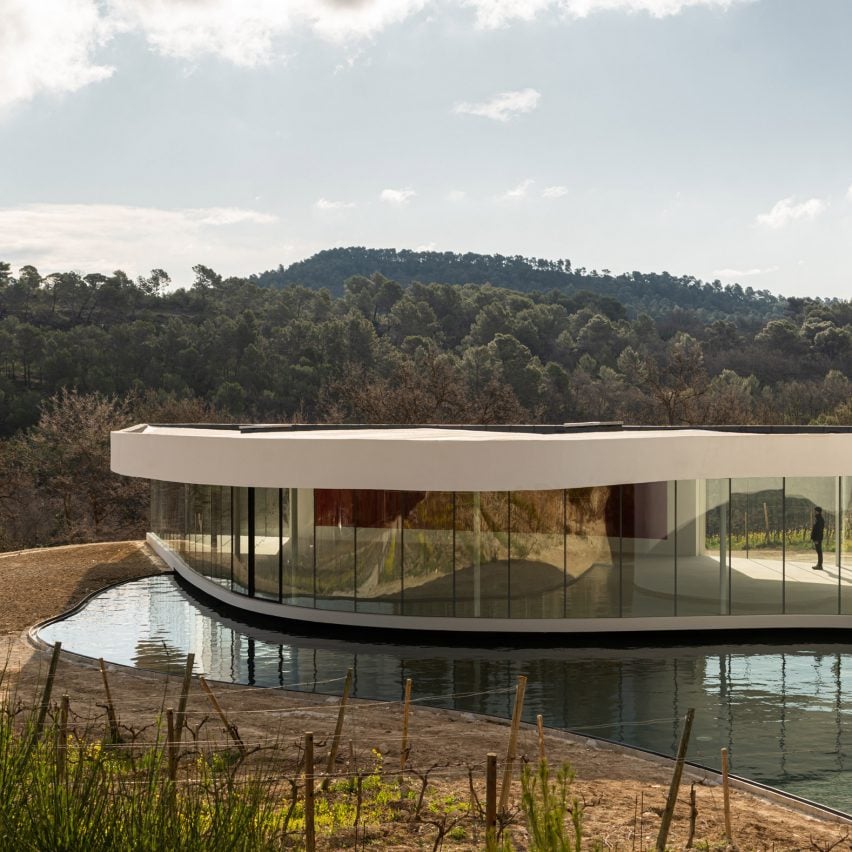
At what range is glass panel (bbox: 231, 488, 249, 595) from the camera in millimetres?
23844

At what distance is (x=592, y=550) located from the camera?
2120 centimetres

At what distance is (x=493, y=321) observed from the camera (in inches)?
3342

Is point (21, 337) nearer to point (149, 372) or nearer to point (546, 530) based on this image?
point (149, 372)

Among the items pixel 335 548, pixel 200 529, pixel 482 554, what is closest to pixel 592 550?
pixel 482 554

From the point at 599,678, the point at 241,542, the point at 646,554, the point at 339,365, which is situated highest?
the point at 339,365

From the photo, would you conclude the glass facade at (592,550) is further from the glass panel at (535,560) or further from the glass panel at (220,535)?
the glass panel at (220,535)

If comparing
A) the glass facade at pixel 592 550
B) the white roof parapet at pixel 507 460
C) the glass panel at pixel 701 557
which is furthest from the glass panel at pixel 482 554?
the glass panel at pixel 701 557

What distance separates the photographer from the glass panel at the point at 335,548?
21.8m

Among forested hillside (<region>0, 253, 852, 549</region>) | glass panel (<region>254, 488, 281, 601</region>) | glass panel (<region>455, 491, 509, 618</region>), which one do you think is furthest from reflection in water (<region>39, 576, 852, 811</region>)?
forested hillside (<region>0, 253, 852, 549</region>)

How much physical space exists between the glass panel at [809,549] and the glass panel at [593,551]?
3342 millimetres

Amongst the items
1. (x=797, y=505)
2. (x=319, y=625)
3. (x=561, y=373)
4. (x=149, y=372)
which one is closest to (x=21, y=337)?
(x=149, y=372)

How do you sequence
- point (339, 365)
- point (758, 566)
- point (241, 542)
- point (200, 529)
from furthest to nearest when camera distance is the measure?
point (339, 365)
point (200, 529)
point (241, 542)
point (758, 566)

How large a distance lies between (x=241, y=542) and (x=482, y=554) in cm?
580

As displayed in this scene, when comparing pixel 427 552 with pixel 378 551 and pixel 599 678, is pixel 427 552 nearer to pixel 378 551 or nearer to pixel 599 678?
pixel 378 551
